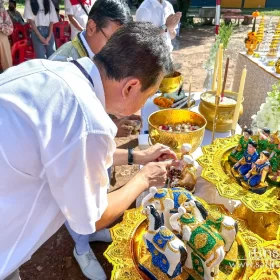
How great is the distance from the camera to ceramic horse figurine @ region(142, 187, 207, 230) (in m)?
A: 0.94

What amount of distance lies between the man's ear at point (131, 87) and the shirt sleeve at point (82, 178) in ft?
0.52

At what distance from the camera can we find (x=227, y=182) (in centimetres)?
106

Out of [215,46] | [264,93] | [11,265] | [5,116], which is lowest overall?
[264,93]

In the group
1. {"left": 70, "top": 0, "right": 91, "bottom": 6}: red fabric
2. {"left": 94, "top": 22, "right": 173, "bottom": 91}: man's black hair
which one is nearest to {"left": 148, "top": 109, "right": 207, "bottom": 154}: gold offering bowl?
{"left": 94, "top": 22, "right": 173, "bottom": 91}: man's black hair

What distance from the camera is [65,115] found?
0.64m

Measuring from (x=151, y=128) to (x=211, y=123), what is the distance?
1.48 ft

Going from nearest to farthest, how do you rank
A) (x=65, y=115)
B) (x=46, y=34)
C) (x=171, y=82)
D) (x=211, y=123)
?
1. (x=65, y=115)
2. (x=211, y=123)
3. (x=171, y=82)
4. (x=46, y=34)

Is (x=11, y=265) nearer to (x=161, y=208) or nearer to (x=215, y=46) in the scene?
(x=161, y=208)

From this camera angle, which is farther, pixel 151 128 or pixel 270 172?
pixel 151 128

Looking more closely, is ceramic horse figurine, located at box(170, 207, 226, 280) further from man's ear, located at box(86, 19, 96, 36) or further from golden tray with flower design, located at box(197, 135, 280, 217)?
man's ear, located at box(86, 19, 96, 36)

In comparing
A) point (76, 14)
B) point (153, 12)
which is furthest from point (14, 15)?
point (153, 12)

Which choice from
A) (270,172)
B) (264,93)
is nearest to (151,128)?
(270,172)

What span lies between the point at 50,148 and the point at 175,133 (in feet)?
2.36

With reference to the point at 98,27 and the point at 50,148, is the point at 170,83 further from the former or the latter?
the point at 50,148
